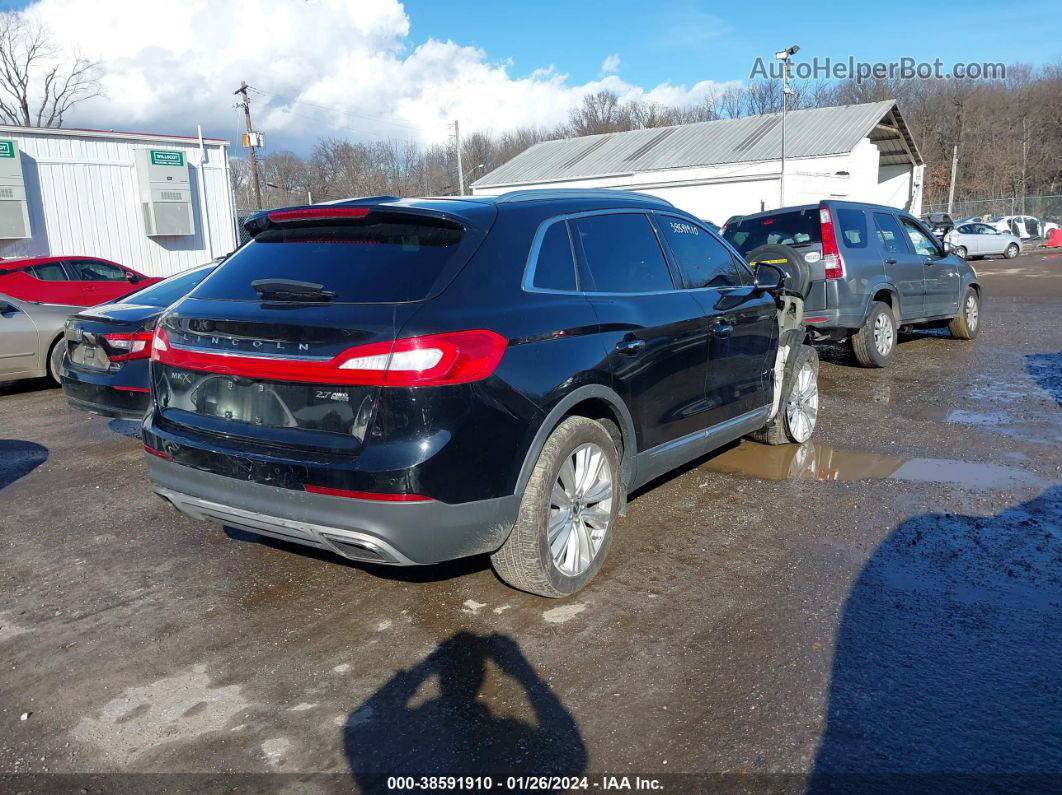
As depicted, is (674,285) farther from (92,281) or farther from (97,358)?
A: (92,281)

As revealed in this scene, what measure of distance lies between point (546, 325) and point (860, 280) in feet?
21.8

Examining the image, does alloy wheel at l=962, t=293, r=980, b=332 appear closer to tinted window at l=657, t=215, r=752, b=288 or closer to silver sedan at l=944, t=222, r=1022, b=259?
tinted window at l=657, t=215, r=752, b=288

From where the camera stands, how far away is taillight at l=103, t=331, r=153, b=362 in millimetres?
6520

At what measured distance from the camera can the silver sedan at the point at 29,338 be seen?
31.3 ft

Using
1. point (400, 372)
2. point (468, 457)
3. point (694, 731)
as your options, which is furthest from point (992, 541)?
point (400, 372)

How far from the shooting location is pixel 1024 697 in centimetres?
307

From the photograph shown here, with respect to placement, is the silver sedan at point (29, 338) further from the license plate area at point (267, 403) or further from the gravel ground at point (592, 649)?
the license plate area at point (267, 403)

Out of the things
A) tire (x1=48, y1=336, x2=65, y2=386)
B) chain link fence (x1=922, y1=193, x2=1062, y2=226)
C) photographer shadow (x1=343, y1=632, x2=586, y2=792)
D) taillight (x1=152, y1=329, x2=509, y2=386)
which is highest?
chain link fence (x1=922, y1=193, x2=1062, y2=226)

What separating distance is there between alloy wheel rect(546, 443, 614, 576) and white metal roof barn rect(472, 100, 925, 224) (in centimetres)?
3391

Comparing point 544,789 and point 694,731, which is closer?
point 544,789

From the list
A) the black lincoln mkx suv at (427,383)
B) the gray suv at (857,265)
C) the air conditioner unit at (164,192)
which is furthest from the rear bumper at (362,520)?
the air conditioner unit at (164,192)

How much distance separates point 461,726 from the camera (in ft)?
9.72

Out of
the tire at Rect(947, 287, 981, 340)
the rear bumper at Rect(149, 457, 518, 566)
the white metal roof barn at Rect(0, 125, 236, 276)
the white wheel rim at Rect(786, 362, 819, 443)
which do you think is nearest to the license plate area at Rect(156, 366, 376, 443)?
the rear bumper at Rect(149, 457, 518, 566)

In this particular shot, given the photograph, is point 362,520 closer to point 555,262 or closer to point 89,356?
point 555,262
